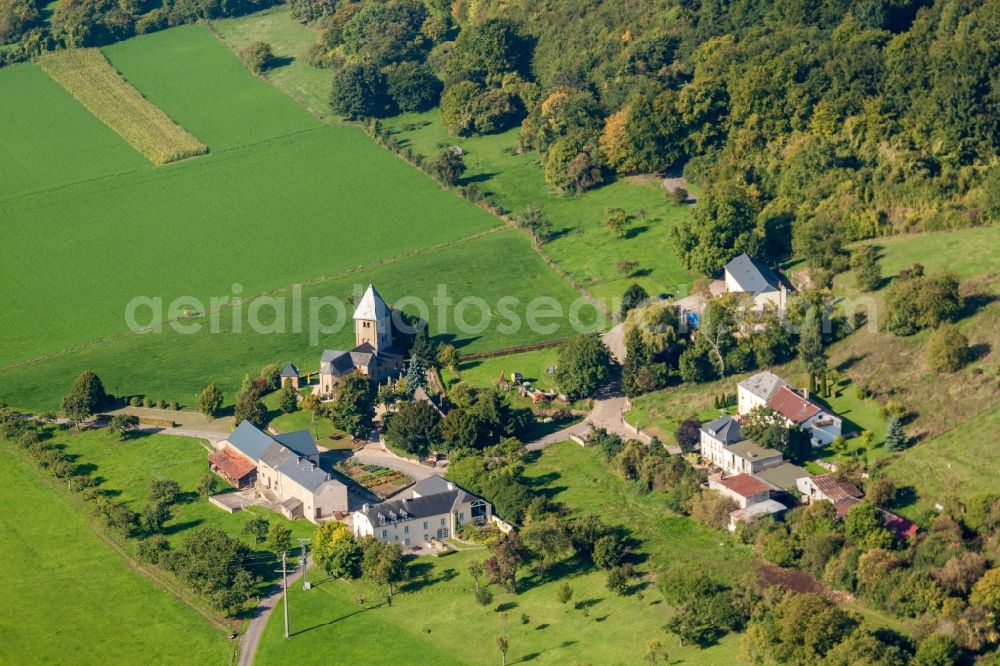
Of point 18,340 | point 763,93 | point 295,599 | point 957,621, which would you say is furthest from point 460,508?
point 763,93

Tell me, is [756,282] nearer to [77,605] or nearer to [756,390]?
[756,390]

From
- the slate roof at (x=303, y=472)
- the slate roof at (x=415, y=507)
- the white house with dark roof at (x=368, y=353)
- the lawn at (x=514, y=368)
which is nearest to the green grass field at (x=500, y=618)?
the slate roof at (x=415, y=507)

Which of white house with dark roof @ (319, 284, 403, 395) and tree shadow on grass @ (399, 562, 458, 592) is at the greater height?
white house with dark roof @ (319, 284, 403, 395)

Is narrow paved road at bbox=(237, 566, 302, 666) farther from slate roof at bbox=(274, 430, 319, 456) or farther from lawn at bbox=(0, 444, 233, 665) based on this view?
slate roof at bbox=(274, 430, 319, 456)

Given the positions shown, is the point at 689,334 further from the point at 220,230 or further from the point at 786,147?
the point at 220,230

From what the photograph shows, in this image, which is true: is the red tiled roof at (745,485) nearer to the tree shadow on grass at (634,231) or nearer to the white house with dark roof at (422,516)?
the white house with dark roof at (422,516)

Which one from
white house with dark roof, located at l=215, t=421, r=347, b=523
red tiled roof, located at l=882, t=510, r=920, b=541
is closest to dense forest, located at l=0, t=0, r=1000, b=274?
red tiled roof, located at l=882, t=510, r=920, b=541

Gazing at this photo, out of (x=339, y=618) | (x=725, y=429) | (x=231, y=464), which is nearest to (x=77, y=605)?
(x=339, y=618)

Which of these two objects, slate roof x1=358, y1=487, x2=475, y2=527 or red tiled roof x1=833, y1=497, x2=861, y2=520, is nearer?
red tiled roof x1=833, y1=497, x2=861, y2=520
